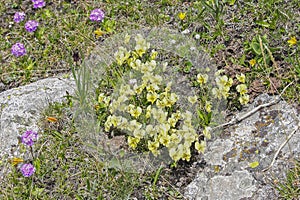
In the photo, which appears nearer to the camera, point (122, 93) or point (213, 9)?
point (122, 93)

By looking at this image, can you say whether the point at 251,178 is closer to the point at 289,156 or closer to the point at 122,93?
the point at 289,156

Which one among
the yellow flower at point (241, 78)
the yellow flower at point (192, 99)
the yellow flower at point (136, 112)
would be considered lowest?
the yellow flower at point (136, 112)

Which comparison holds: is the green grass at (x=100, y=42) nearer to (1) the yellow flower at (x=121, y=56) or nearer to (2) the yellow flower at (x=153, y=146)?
(2) the yellow flower at (x=153, y=146)

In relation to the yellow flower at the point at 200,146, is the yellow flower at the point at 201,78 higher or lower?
higher

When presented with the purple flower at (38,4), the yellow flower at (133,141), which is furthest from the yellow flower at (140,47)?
the purple flower at (38,4)

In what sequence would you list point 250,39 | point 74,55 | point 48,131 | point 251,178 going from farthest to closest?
point 74,55 → point 250,39 → point 48,131 → point 251,178

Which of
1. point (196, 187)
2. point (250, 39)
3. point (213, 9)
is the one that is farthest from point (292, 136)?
point (213, 9)
